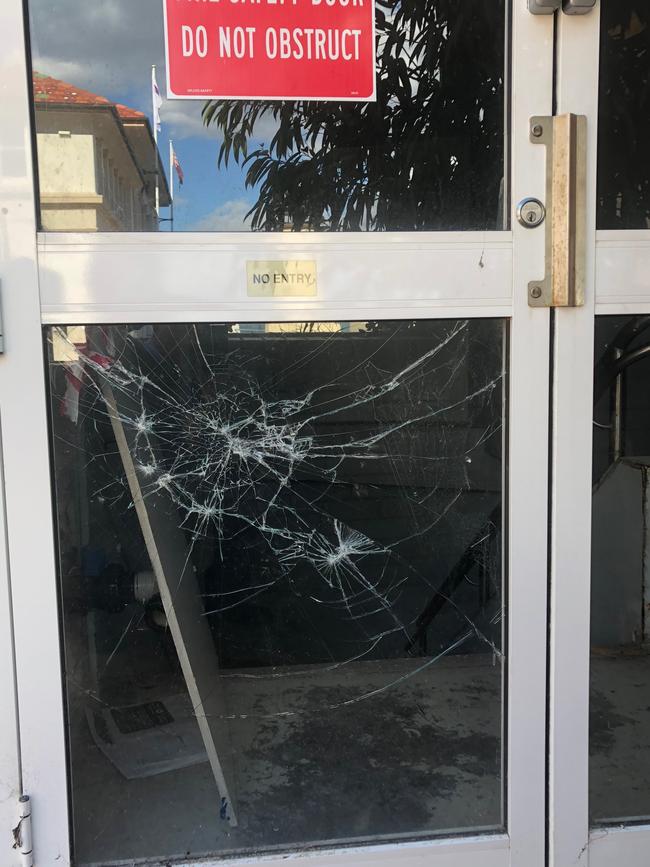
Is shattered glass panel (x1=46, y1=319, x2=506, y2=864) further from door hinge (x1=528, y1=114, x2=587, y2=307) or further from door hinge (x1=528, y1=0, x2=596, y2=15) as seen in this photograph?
door hinge (x1=528, y1=0, x2=596, y2=15)

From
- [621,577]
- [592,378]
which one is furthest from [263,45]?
[621,577]

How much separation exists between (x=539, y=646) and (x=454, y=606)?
39cm

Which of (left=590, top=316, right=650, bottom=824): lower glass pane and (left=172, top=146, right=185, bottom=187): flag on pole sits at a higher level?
(left=172, top=146, right=185, bottom=187): flag on pole

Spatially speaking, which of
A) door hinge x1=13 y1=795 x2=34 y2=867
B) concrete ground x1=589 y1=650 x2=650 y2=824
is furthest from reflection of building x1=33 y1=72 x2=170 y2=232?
concrete ground x1=589 y1=650 x2=650 y2=824

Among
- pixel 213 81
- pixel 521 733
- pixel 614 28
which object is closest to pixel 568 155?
pixel 614 28

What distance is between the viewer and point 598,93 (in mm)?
1705

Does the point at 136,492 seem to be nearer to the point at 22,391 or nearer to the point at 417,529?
the point at 22,391

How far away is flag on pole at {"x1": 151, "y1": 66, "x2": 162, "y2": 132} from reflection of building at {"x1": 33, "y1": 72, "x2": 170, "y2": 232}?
2 centimetres

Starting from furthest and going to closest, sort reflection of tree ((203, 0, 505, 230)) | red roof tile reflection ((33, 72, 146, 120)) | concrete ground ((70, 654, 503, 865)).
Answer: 1. concrete ground ((70, 654, 503, 865))
2. reflection of tree ((203, 0, 505, 230))
3. red roof tile reflection ((33, 72, 146, 120))

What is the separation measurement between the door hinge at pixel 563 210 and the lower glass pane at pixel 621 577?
0.16m

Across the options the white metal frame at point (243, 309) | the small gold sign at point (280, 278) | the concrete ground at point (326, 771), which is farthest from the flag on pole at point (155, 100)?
the concrete ground at point (326, 771)

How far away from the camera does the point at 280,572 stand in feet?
6.89

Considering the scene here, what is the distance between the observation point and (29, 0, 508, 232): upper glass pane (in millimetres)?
1626

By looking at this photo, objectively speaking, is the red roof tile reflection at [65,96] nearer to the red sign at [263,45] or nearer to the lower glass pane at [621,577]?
the red sign at [263,45]
